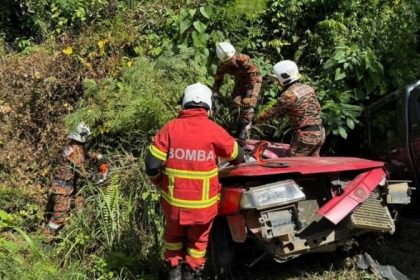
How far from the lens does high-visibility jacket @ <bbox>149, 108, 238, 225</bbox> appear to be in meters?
4.39

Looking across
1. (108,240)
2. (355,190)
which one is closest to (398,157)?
(355,190)

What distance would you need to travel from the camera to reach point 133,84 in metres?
7.64

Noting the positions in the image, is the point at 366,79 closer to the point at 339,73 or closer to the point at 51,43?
the point at 339,73

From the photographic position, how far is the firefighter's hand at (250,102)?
7535 millimetres

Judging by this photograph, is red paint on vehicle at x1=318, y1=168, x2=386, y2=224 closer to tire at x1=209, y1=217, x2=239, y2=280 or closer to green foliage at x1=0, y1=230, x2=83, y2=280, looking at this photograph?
tire at x1=209, y1=217, x2=239, y2=280

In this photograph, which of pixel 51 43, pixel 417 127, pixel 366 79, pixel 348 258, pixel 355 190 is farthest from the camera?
pixel 51 43

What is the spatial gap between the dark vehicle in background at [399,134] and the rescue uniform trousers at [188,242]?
Answer: 2.49 metres

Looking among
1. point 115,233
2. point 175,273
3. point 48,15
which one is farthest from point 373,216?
point 48,15

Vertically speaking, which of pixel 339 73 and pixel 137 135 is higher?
pixel 339 73

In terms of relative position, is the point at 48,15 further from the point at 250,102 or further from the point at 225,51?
the point at 250,102

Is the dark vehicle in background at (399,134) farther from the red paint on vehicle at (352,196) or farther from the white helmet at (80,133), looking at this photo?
the white helmet at (80,133)

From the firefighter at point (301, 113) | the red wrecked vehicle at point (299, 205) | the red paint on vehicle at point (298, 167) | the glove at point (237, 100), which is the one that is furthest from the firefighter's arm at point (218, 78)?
the red paint on vehicle at point (298, 167)

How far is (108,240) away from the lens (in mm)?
5523

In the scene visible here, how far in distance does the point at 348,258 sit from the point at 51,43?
21.0 ft
